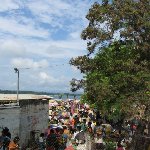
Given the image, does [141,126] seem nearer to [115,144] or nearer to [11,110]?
[115,144]

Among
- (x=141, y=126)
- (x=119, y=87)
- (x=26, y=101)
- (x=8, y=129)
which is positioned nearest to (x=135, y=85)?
(x=119, y=87)

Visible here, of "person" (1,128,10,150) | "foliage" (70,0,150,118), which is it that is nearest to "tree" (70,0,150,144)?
"foliage" (70,0,150,118)

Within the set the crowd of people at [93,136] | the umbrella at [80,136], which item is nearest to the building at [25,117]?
the crowd of people at [93,136]

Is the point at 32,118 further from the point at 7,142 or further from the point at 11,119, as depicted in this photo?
the point at 7,142

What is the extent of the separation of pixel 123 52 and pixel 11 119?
9.32 metres

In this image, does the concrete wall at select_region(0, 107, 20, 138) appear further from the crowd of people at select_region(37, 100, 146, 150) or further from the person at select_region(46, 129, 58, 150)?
the person at select_region(46, 129, 58, 150)

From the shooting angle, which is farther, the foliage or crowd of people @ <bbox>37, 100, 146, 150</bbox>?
crowd of people @ <bbox>37, 100, 146, 150</bbox>

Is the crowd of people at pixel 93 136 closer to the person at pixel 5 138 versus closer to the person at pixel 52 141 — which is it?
the person at pixel 52 141

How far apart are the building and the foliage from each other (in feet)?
23.0

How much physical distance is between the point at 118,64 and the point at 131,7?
2.37 meters

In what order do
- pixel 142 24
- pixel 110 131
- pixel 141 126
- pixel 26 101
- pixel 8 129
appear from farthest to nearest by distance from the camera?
pixel 110 131
pixel 26 101
pixel 8 129
pixel 141 126
pixel 142 24

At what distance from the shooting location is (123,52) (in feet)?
70.0

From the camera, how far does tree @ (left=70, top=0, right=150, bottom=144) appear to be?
65.7 feet

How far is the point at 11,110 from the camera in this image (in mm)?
27984
